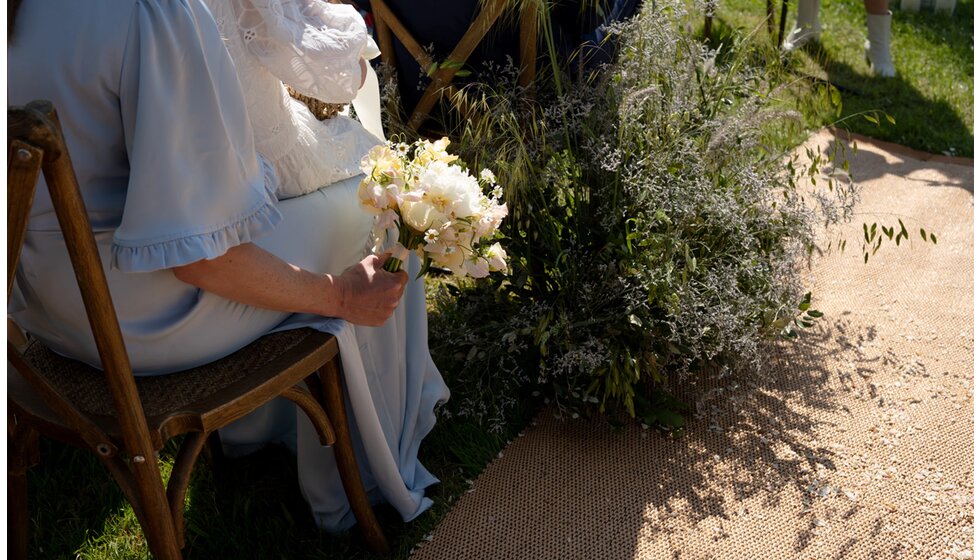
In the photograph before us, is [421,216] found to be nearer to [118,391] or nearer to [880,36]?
[118,391]

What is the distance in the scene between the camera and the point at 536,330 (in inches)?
99.0

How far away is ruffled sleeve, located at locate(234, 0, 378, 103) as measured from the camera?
1.75 m

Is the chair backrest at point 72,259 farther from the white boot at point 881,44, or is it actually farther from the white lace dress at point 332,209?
the white boot at point 881,44

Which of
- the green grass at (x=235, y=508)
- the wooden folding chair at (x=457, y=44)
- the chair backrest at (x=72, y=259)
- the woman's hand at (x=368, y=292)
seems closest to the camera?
the chair backrest at (x=72, y=259)

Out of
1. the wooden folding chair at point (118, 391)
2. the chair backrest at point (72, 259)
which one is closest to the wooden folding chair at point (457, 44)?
the wooden folding chair at point (118, 391)

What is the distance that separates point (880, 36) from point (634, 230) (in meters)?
4.00

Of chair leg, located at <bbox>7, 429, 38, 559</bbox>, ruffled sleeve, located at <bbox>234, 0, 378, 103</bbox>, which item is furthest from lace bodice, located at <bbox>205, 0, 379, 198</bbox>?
chair leg, located at <bbox>7, 429, 38, 559</bbox>

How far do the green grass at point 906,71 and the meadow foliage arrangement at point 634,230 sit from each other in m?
1.75

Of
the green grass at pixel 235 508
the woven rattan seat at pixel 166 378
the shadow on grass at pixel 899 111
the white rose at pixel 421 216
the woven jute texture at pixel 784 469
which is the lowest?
the green grass at pixel 235 508

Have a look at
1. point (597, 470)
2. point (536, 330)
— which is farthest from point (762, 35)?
point (597, 470)

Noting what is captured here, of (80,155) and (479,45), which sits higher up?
(80,155)

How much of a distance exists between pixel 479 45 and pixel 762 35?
0.95 meters

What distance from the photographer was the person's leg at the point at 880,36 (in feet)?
18.6

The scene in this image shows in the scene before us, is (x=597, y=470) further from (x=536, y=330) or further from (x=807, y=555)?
(x=807, y=555)
